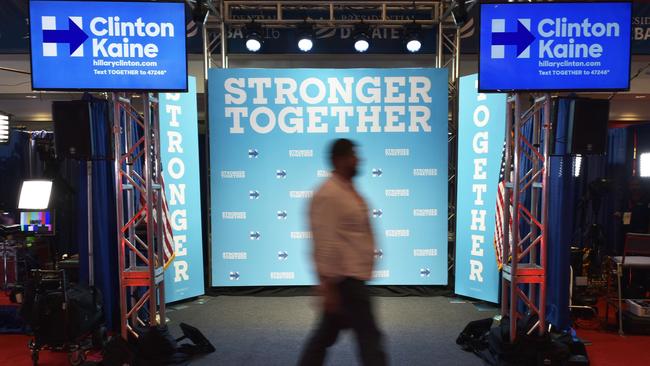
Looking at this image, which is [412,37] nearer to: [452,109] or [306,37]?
[452,109]

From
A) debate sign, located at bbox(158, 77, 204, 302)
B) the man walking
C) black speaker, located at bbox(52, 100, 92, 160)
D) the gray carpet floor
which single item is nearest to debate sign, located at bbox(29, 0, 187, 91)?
black speaker, located at bbox(52, 100, 92, 160)

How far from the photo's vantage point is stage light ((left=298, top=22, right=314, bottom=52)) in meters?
5.88

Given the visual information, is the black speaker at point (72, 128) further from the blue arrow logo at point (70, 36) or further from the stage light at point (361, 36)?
the stage light at point (361, 36)

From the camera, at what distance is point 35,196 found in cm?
582

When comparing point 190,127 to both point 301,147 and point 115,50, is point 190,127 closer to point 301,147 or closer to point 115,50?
point 301,147

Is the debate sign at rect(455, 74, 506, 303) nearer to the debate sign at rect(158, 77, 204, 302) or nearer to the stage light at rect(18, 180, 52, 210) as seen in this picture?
the debate sign at rect(158, 77, 204, 302)

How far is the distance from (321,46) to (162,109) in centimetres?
265

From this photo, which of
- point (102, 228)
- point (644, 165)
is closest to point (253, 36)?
point (102, 228)

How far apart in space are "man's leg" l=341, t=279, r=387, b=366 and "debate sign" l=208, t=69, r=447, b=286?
10.2 ft

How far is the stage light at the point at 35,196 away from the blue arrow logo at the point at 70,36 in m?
3.27

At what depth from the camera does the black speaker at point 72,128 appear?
3461 millimetres

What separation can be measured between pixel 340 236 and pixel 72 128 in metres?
2.50

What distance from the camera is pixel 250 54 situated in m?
6.78

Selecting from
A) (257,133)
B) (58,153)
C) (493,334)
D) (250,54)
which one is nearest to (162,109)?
(257,133)
